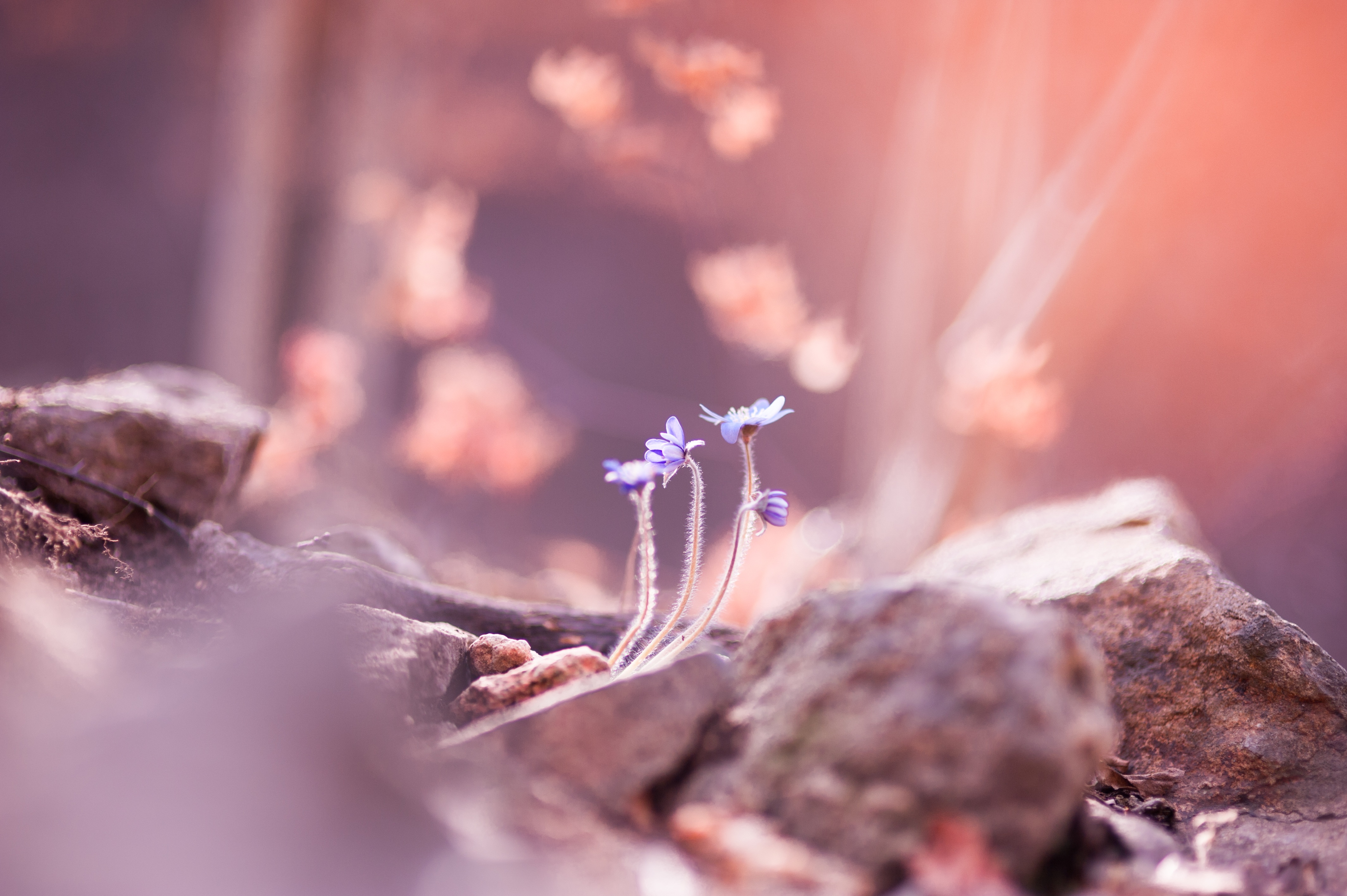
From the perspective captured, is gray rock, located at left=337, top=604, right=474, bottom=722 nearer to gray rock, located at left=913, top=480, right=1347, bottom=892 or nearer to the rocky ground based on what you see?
the rocky ground

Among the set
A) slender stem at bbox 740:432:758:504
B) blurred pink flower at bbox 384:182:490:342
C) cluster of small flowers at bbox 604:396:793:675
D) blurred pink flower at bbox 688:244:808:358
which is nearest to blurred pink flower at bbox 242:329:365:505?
blurred pink flower at bbox 384:182:490:342

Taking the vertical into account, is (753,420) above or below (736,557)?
above

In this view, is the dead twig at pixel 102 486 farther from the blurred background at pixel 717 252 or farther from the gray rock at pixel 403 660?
the blurred background at pixel 717 252

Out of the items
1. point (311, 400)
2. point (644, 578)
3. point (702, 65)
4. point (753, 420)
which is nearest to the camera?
point (753, 420)

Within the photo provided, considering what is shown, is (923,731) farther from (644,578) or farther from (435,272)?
(435,272)

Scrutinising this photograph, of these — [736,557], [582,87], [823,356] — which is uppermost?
[582,87]

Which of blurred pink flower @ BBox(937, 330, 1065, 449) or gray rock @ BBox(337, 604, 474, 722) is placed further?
blurred pink flower @ BBox(937, 330, 1065, 449)

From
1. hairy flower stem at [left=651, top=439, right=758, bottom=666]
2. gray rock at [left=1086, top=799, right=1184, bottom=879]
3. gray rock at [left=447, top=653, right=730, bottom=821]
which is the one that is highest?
hairy flower stem at [left=651, top=439, right=758, bottom=666]

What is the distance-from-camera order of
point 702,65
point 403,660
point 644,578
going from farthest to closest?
point 702,65
point 644,578
point 403,660

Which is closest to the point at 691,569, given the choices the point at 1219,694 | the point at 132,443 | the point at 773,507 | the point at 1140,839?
the point at 773,507
